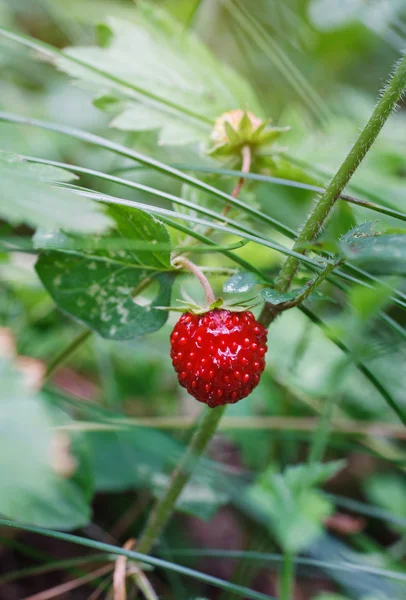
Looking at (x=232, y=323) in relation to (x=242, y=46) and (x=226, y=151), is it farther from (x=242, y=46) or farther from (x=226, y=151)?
Result: (x=242, y=46)

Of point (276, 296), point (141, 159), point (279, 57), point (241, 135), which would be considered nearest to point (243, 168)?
point (241, 135)

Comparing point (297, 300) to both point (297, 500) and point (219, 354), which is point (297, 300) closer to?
point (219, 354)

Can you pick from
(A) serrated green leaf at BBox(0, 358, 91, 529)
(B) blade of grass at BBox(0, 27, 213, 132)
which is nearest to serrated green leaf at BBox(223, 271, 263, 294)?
(A) serrated green leaf at BBox(0, 358, 91, 529)

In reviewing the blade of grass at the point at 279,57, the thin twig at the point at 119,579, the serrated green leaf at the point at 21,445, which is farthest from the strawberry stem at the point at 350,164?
the blade of grass at the point at 279,57

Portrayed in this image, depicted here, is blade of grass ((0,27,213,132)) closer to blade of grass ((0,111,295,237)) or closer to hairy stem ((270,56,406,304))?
blade of grass ((0,111,295,237))

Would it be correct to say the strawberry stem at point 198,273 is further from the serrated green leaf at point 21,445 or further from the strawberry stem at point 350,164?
the serrated green leaf at point 21,445

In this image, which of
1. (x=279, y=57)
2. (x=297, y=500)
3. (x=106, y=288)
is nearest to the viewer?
(x=106, y=288)
